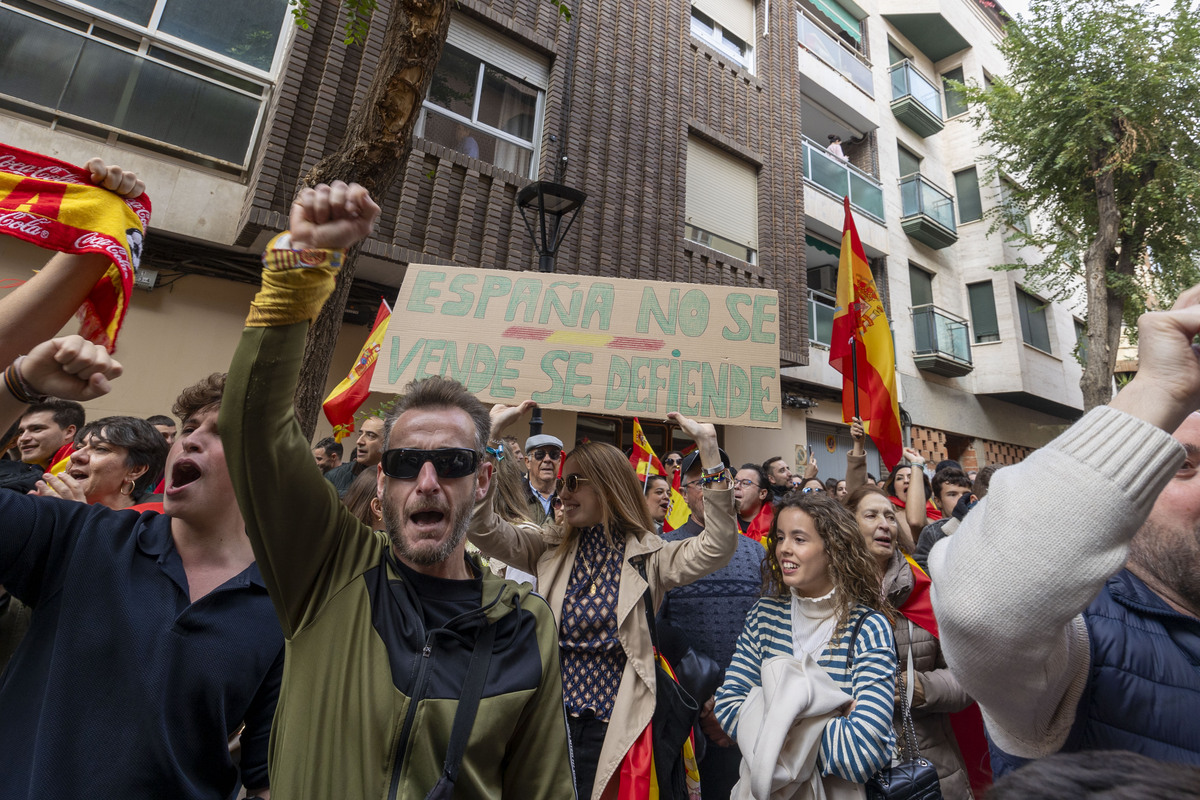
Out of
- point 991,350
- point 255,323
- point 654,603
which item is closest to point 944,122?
point 991,350

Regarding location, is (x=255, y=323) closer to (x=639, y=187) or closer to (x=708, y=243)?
(x=639, y=187)

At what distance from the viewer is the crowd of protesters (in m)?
0.91

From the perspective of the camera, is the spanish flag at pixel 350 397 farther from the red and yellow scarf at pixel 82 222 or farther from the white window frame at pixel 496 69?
the white window frame at pixel 496 69

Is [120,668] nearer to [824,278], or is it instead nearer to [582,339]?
[582,339]

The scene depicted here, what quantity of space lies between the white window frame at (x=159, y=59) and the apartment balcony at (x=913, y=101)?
47.7 ft

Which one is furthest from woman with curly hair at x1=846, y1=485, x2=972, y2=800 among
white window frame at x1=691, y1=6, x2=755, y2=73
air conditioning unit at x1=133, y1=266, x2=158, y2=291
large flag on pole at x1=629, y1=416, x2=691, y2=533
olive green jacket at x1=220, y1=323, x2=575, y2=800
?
white window frame at x1=691, y1=6, x2=755, y2=73

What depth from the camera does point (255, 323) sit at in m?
1.20

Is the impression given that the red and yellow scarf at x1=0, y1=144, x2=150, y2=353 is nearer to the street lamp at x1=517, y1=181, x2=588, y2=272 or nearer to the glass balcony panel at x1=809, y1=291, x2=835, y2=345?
the street lamp at x1=517, y1=181, x2=588, y2=272

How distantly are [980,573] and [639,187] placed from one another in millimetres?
9409

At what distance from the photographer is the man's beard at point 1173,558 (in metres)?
1.19

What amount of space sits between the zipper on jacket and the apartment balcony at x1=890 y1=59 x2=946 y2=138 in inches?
711

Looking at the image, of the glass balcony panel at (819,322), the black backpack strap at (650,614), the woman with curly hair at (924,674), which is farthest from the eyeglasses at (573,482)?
the glass balcony panel at (819,322)

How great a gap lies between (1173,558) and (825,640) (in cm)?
135

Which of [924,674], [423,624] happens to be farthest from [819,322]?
[423,624]
